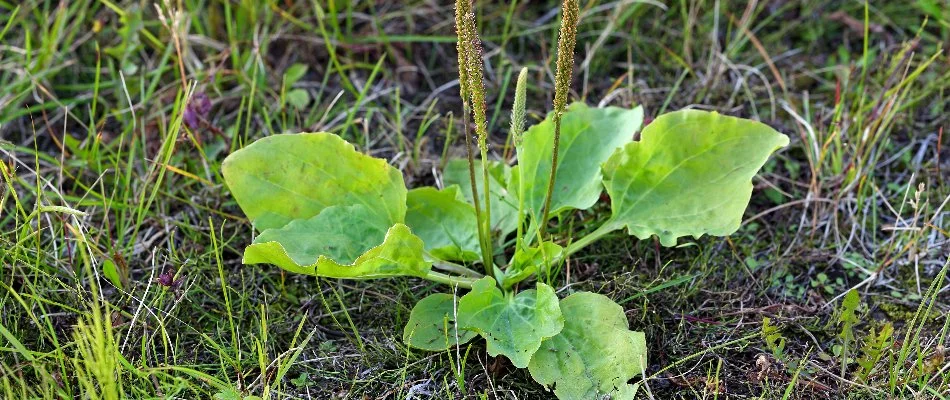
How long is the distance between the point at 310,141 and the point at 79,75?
4.91 feet

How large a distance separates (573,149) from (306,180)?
89 centimetres

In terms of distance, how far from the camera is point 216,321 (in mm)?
2656

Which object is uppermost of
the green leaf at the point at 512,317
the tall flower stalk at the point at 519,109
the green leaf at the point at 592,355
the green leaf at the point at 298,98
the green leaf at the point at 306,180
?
the tall flower stalk at the point at 519,109

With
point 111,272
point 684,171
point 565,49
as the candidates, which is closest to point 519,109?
point 565,49

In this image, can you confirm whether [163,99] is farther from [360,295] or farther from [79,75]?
[360,295]

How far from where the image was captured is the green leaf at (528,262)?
8.53 feet

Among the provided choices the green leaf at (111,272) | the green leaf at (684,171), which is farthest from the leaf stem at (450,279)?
the green leaf at (111,272)

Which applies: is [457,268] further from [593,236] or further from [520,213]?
[593,236]

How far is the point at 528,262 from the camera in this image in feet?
8.77

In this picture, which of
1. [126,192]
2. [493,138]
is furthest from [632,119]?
[126,192]

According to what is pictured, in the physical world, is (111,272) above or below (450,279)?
above

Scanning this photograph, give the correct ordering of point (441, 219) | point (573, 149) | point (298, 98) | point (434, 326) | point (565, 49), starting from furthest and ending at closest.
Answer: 1. point (298, 98)
2. point (573, 149)
3. point (441, 219)
4. point (434, 326)
5. point (565, 49)

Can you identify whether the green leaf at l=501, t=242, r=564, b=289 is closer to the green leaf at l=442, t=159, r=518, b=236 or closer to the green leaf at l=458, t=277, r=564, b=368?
the green leaf at l=458, t=277, r=564, b=368

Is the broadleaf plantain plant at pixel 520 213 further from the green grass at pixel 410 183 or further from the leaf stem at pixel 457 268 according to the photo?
the green grass at pixel 410 183
